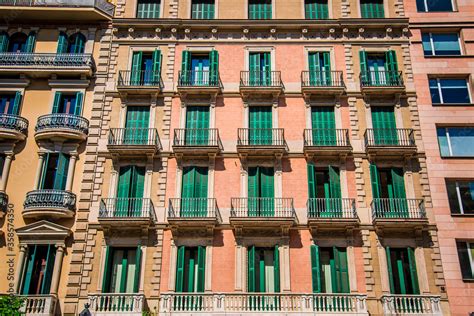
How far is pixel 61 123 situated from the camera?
1029 inches

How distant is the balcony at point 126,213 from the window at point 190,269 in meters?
2.22

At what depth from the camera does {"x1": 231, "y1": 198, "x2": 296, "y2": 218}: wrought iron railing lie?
79.8ft

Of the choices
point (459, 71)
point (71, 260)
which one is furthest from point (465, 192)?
point (71, 260)

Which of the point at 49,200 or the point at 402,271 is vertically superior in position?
the point at 49,200

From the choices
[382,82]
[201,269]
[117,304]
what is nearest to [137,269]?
[117,304]

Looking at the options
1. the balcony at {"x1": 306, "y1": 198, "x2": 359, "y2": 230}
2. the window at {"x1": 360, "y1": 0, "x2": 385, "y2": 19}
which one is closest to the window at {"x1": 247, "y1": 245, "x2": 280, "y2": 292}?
the balcony at {"x1": 306, "y1": 198, "x2": 359, "y2": 230}

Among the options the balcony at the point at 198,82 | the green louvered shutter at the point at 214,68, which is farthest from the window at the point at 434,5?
the balcony at the point at 198,82

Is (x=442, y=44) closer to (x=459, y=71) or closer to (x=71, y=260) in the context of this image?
(x=459, y=71)

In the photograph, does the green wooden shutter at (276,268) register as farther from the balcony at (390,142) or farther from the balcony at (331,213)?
the balcony at (390,142)

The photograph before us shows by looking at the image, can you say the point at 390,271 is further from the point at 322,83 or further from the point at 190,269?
the point at 322,83

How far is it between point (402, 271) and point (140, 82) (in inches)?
648

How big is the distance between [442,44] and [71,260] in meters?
22.8

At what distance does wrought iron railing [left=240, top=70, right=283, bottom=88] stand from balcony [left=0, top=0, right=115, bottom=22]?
8782mm

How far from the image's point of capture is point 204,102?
2736 cm
